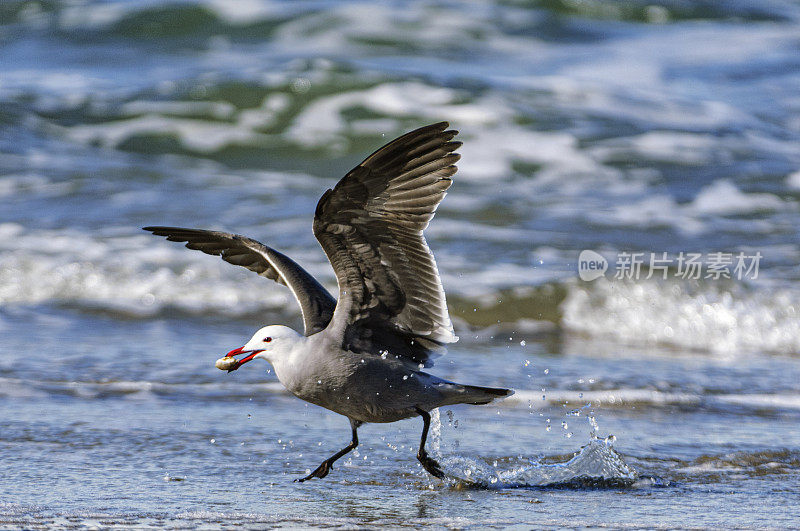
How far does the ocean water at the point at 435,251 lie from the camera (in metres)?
3.88

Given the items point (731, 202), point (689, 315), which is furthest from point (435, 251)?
point (731, 202)

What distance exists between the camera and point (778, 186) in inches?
412

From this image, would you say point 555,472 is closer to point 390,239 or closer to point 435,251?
point 390,239

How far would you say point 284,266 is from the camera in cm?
412

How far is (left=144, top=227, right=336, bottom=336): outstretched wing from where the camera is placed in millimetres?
4113

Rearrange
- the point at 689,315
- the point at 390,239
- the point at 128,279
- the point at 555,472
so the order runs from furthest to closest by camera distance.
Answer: the point at 128,279, the point at 689,315, the point at 555,472, the point at 390,239

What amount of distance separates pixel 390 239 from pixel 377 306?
316 millimetres

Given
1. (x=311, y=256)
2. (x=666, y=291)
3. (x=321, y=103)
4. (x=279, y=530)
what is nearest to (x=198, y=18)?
(x=321, y=103)

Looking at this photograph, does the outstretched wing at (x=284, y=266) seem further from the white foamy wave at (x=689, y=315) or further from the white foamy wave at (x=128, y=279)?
the white foamy wave at (x=689, y=315)

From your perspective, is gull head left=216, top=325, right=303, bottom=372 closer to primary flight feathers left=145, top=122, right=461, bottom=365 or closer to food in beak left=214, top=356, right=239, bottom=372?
food in beak left=214, top=356, right=239, bottom=372

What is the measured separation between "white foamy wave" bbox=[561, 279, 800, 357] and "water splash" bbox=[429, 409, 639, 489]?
2.80 m

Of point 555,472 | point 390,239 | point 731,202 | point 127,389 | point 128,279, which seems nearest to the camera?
point 390,239

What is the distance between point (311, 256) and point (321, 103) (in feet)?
18.2

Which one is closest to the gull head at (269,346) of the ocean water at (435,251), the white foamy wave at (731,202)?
the ocean water at (435,251)
